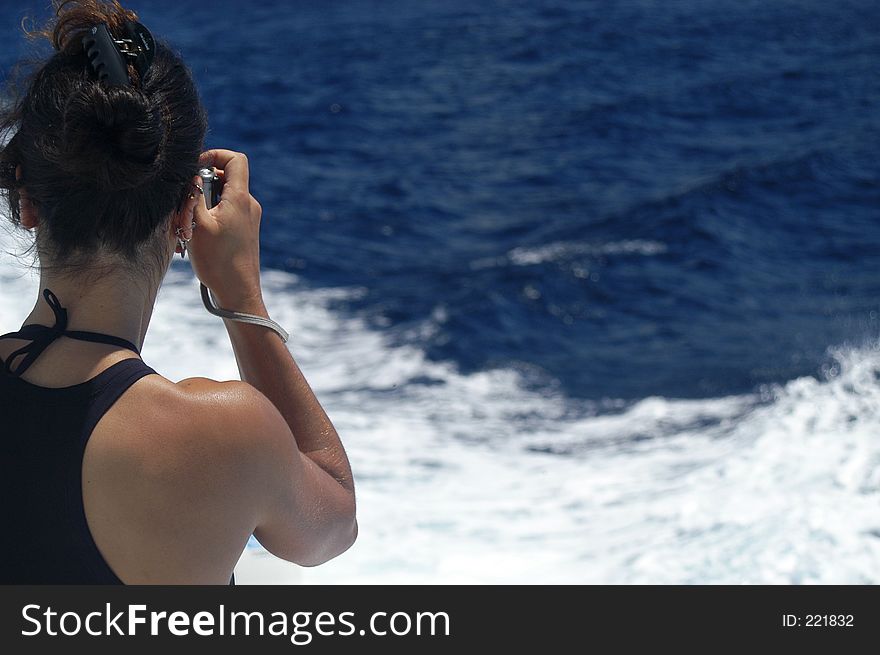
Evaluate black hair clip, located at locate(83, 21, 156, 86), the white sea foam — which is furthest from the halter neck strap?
the white sea foam

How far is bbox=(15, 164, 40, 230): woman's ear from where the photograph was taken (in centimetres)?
133

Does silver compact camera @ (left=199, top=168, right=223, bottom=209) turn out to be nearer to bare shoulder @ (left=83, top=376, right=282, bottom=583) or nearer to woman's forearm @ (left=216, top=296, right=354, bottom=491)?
woman's forearm @ (left=216, top=296, right=354, bottom=491)

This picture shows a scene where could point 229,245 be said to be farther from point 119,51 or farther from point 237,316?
point 119,51

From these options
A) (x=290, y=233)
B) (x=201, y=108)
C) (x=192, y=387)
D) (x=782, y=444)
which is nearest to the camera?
(x=192, y=387)

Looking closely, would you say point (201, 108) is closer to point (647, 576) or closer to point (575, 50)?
point (647, 576)

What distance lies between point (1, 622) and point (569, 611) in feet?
2.86

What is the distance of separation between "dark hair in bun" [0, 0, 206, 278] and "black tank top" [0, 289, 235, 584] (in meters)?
0.18

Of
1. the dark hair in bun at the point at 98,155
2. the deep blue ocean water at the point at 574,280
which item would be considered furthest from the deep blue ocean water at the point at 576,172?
the dark hair in bun at the point at 98,155

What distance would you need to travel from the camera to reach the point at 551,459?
553 cm

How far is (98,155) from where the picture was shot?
1269mm

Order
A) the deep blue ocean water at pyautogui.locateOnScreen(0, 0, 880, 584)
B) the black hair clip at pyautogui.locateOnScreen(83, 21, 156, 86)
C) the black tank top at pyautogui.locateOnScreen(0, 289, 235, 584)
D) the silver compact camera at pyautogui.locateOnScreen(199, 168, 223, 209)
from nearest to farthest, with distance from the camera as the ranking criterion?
the black tank top at pyautogui.locateOnScreen(0, 289, 235, 584), the black hair clip at pyautogui.locateOnScreen(83, 21, 156, 86), the silver compact camera at pyautogui.locateOnScreen(199, 168, 223, 209), the deep blue ocean water at pyautogui.locateOnScreen(0, 0, 880, 584)

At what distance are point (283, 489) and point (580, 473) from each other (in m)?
4.17

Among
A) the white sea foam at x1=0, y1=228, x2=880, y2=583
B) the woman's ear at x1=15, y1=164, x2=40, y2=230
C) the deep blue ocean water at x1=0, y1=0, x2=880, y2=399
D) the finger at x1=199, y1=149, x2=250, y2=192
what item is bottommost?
the woman's ear at x1=15, y1=164, x2=40, y2=230

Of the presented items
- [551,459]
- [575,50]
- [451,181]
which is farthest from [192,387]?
[575,50]
